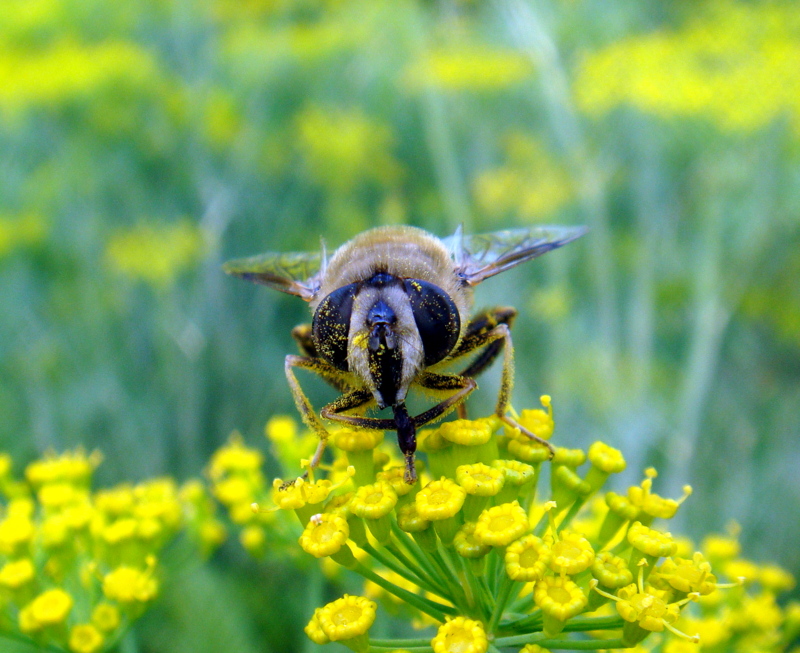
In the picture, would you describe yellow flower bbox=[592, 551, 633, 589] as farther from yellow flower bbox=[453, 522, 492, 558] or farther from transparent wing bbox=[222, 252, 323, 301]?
transparent wing bbox=[222, 252, 323, 301]

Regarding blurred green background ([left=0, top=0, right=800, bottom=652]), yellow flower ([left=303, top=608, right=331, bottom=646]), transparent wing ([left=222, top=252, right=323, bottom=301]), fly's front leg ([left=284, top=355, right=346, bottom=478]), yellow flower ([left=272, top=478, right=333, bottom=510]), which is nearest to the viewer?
yellow flower ([left=303, top=608, right=331, bottom=646])

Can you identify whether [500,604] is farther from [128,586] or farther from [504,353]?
[128,586]

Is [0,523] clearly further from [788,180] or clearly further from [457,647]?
[788,180]

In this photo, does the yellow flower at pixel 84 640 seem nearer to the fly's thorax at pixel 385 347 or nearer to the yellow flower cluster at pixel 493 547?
the yellow flower cluster at pixel 493 547

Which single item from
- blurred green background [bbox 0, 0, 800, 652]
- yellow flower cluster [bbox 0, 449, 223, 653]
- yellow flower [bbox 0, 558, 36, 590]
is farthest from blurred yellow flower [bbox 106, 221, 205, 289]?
yellow flower [bbox 0, 558, 36, 590]

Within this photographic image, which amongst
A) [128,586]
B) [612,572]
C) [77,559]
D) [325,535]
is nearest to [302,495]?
[325,535]

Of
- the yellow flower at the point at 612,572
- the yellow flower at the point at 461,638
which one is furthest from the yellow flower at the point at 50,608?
the yellow flower at the point at 612,572

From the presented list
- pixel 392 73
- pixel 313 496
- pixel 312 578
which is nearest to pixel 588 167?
pixel 392 73
